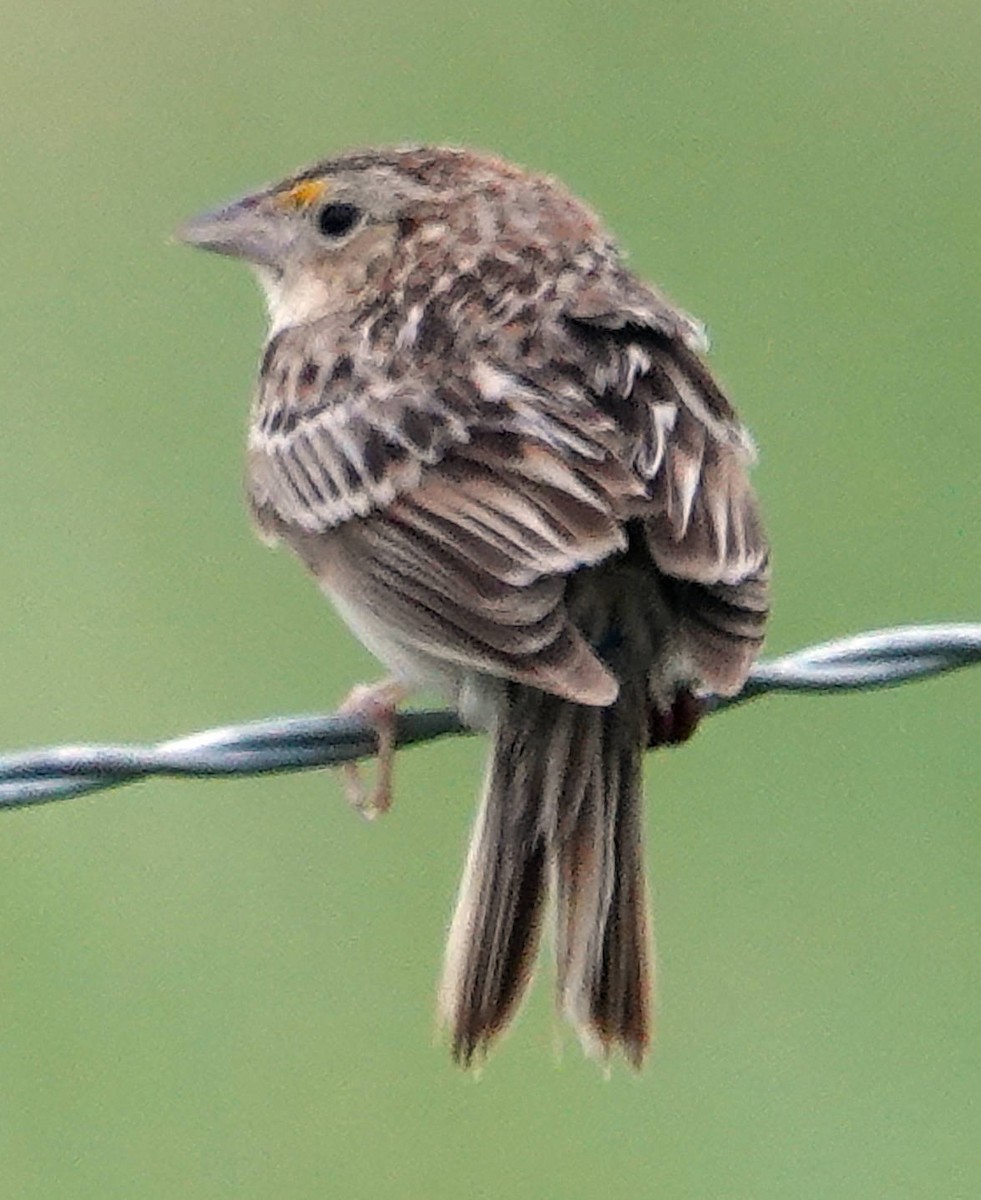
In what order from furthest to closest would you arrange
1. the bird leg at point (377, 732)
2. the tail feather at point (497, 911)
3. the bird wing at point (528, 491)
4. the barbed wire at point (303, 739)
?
the bird leg at point (377, 732)
the tail feather at point (497, 911)
the bird wing at point (528, 491)
the barbed wire at point (303, 739)

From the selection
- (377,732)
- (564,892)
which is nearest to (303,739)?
(377,732)

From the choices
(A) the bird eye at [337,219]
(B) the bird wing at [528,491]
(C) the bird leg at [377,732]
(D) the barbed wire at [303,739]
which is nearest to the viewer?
(D) the barbed wire at [303,739]

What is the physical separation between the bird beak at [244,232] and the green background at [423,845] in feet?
5.93

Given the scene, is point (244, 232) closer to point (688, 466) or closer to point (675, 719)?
point (688, 466)

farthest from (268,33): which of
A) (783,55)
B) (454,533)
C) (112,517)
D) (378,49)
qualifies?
(454,533)

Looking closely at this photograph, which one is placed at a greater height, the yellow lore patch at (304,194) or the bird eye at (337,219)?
the yellow lore patch at (304,194)

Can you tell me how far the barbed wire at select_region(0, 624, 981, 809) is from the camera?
484 cm

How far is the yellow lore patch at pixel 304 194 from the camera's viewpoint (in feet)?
22.2

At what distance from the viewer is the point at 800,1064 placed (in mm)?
7906

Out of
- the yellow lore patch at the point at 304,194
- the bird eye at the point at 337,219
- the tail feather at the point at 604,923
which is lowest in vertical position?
the tail feather at the point at 604,923

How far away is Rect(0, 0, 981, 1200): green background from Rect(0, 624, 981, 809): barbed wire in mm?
2244

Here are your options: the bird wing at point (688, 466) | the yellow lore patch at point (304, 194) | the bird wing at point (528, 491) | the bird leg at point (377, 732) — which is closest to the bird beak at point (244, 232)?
the yellow lore patch at point (304, 194)

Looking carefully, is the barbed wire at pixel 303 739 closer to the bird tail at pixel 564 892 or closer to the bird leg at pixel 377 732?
the bird leg at pixel 377 732

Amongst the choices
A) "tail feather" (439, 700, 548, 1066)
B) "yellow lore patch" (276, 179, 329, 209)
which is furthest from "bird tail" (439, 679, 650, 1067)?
"yellow lore patch" (276, 179, 329, 209)
